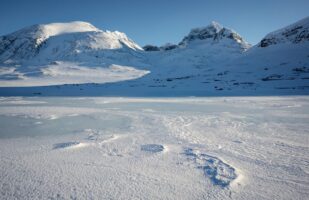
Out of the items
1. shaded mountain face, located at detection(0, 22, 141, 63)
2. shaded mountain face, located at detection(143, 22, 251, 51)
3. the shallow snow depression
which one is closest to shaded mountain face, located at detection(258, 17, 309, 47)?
shaded mountain face, located at detection(143, 22, 251, 51)

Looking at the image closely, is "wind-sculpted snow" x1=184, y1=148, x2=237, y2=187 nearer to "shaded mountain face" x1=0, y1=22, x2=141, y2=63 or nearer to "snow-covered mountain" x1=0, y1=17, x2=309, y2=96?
"snow-covered mountain" x1=0, y1=17, x2=309, y2=96

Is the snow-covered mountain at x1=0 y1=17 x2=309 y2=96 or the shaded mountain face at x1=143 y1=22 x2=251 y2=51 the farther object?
the shaded mountain face at x1=143 y1=22 x2=251 y2=51

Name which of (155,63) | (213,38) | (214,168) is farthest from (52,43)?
(214,168)

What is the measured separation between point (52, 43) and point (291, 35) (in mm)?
124055

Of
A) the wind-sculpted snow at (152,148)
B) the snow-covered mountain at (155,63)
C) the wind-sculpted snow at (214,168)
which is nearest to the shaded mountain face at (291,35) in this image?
the snow-covered mountain at (155,63)

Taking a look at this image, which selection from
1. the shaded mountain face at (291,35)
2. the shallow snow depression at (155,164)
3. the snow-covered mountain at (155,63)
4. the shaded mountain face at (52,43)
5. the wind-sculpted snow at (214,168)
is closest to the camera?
the shallow snow depression at (155,164)

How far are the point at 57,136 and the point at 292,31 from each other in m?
78.1

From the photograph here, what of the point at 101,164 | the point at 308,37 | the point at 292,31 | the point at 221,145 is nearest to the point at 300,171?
the point at 221,145

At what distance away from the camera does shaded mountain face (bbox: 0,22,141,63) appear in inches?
4710

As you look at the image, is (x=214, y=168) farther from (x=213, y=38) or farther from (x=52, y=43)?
(x=52, y=43)

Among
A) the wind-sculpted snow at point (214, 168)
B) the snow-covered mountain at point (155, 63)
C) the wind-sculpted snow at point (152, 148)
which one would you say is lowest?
the wind-sculpted snow at point (214, 168)

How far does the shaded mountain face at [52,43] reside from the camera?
392 ft

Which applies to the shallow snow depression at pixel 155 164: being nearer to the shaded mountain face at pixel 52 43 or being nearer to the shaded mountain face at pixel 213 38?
the shaded mountain face at pixel 213 38

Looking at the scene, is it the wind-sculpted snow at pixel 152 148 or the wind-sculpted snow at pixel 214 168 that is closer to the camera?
the wind-sculpted snow at pixel 214 168
